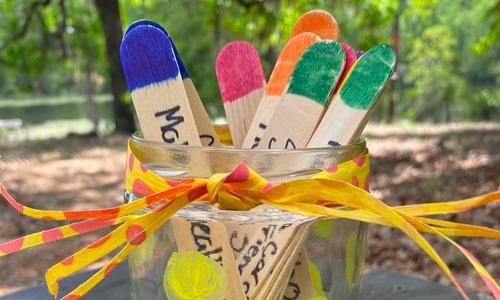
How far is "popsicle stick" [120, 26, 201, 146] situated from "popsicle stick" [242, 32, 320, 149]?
0.06m

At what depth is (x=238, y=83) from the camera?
1.55 feet

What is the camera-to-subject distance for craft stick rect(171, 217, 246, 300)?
367 millimetres

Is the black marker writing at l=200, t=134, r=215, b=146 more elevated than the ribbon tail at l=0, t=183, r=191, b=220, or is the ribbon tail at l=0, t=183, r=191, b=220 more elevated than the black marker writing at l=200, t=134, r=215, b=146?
the black marker writing at l=200, t=134, r=215, b=146

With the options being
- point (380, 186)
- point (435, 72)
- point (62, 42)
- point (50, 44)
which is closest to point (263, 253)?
point (380, 186)

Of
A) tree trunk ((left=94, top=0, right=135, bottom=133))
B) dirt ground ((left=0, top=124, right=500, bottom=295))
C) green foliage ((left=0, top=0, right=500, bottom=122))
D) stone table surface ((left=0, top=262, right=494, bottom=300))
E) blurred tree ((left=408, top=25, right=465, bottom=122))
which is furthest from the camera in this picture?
blurred tree ((left=408, top=25, right=465, bottom=122))

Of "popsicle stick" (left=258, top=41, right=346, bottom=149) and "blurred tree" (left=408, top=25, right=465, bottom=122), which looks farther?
"blurred tree" (left=408, top=25, right=465, bottom=122)

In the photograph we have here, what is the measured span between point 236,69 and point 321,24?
11 centimetres

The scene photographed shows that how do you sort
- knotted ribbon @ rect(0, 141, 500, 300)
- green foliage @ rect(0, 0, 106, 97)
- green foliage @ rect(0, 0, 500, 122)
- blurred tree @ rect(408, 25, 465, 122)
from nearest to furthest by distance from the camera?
knotted ribbon @ rect(0, 141, 500, 300), green foliage @ rect(0, 0, 500, 122), green foliage @ rect(0, 0, 106, 97), blurred tree @ rect(408, 25, 465, 122)

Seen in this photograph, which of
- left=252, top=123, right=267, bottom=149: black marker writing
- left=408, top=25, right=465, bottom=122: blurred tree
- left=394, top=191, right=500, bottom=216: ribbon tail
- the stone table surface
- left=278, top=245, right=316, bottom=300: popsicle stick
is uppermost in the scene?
left=408, top=25, right=465, bottom=122: blurred tree

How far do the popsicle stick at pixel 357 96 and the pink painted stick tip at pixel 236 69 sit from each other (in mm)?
121

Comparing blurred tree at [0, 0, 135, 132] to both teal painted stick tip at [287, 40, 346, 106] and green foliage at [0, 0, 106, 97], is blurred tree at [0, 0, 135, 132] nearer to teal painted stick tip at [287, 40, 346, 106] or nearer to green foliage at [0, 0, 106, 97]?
green foliage at [0, 0, 106, 97]

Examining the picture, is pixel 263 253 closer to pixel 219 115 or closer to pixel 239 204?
pixel 239 204

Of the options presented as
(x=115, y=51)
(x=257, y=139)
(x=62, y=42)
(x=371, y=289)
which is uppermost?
(x=62, y=42)

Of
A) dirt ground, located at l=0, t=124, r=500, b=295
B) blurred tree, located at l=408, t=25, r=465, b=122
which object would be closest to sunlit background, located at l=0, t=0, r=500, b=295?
dirt ground, located at l=0, t=124, r=500, b=295
